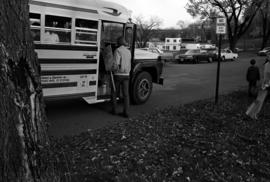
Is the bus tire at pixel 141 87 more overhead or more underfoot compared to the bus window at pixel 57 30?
more underfoot

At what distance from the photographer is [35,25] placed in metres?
5.47

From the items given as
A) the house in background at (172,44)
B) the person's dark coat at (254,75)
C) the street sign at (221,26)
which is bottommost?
the person's dark coat at (254,75)

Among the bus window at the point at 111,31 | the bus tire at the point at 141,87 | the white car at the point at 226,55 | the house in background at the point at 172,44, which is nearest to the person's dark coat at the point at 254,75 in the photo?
the bus tire at the point at 141,87

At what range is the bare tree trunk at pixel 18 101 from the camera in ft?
7.11

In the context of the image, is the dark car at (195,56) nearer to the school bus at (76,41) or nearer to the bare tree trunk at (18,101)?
the school bus at (76,41)

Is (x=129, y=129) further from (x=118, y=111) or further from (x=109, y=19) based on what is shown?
(x=109, y=19)

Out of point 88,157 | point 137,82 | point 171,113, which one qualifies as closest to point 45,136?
point 88,157

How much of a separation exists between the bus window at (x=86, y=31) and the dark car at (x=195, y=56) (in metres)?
23.6

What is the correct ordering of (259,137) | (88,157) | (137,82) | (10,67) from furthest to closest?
1. (137,82)
2. (259,137)
3. (88,157)
4. (10,67)

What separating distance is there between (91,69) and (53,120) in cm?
146

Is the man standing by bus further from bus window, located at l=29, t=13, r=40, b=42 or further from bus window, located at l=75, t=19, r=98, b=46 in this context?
bus window, located at l=29, t=13, r=40, b=42

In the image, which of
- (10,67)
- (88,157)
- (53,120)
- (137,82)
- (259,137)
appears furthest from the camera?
(137,82)

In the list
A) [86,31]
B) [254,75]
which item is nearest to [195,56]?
[254,75]

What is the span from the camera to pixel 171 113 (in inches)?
264
